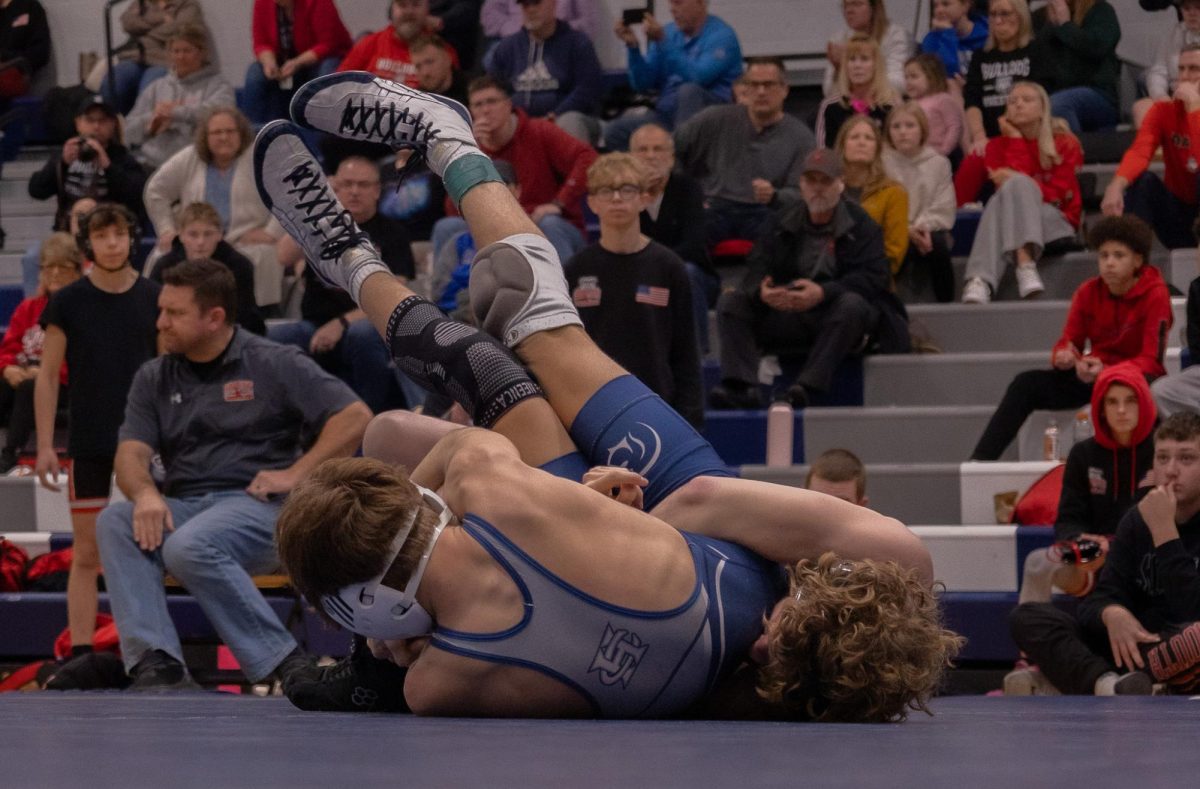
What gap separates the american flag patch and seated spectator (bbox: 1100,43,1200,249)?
2.07 meters

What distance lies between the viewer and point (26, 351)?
21.8 ft

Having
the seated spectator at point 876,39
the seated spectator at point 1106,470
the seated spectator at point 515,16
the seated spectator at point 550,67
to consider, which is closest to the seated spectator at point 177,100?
the seated spectator at point 515,16

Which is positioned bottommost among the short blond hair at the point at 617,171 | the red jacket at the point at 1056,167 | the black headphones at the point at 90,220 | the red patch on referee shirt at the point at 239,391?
the red patch on referee shirt at the point at 239,391

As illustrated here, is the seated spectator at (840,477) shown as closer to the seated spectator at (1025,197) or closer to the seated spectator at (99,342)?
the seated spectator at (1025,197)

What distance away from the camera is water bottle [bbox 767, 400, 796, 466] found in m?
5.69

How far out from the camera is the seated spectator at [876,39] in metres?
7.46

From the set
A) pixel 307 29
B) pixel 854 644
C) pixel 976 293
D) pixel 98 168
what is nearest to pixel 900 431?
pixel 976 293

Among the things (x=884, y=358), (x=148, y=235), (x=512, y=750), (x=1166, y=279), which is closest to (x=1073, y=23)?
(x=1166, y=279)

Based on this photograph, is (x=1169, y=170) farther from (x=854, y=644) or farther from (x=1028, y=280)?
(x=854, y=644)

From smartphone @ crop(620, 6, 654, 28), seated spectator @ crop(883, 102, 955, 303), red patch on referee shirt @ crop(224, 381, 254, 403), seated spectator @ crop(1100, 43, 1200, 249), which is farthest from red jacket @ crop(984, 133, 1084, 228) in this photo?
red patch on referee shirt @ crop(224, 381, 254, 403)

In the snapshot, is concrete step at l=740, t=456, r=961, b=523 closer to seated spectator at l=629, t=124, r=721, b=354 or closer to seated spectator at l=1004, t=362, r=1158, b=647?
seated spectator at l=1004, t=362, r=1158, b=647

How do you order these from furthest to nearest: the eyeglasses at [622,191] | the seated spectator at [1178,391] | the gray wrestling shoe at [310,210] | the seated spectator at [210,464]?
1. the eyeglasses at [622,191]
2. the seated spectator at [1178,391]
3. the seated spectator at [210,464]
4. the gray wrestling shoe at [310,210]

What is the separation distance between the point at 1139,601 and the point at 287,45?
5.69 metres

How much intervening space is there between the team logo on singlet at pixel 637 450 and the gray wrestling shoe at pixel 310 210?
799 millimetres
